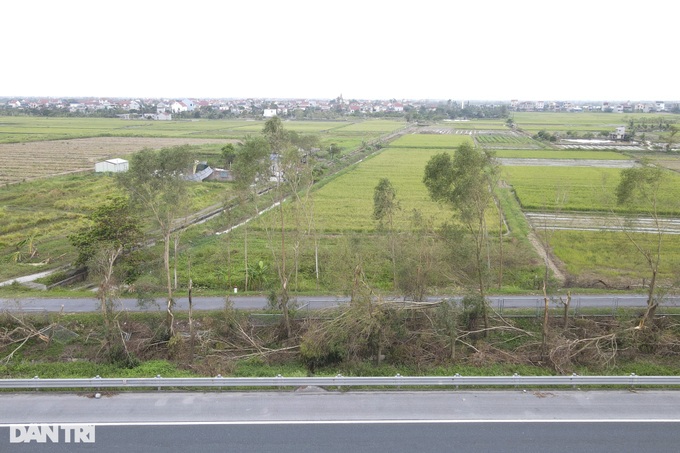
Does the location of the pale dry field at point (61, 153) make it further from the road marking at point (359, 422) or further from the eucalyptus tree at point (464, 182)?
the road marking at point (359, 422)

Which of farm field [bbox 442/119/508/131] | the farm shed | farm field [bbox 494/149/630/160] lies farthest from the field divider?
farm field [bbox 442/119/508/131]

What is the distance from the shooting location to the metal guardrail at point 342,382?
44.4 ft

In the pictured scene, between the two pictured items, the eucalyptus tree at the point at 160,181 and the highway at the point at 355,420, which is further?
the eucalyptus tree at the point at 160,181

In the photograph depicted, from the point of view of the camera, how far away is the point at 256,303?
839 inches

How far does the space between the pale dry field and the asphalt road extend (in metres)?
35.9

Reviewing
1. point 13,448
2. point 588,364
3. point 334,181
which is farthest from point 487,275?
point 334,181

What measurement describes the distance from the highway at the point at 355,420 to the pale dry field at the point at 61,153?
46.7m

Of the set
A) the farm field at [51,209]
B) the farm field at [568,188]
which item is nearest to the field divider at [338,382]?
the farm field at [51,209]

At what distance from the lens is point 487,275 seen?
21797 millimetres

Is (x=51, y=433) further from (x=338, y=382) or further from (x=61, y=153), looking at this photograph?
(x=61, y=153)

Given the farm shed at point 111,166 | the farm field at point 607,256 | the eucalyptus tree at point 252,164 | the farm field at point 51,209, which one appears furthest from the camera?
the farm shed at point 111,166

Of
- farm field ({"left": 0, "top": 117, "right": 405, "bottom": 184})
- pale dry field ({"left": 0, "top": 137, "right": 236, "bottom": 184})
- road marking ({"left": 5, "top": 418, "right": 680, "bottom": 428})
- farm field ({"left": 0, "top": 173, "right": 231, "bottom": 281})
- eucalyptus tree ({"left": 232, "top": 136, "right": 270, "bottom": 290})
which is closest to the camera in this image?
road marking ({"left": 5, "top": 418, "right": 680, "bottom": 428})

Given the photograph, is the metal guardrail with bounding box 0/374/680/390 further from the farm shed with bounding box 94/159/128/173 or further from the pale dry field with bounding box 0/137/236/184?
the pale dry field with bounding box 0/137/236/184

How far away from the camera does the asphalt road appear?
67.1 ft
